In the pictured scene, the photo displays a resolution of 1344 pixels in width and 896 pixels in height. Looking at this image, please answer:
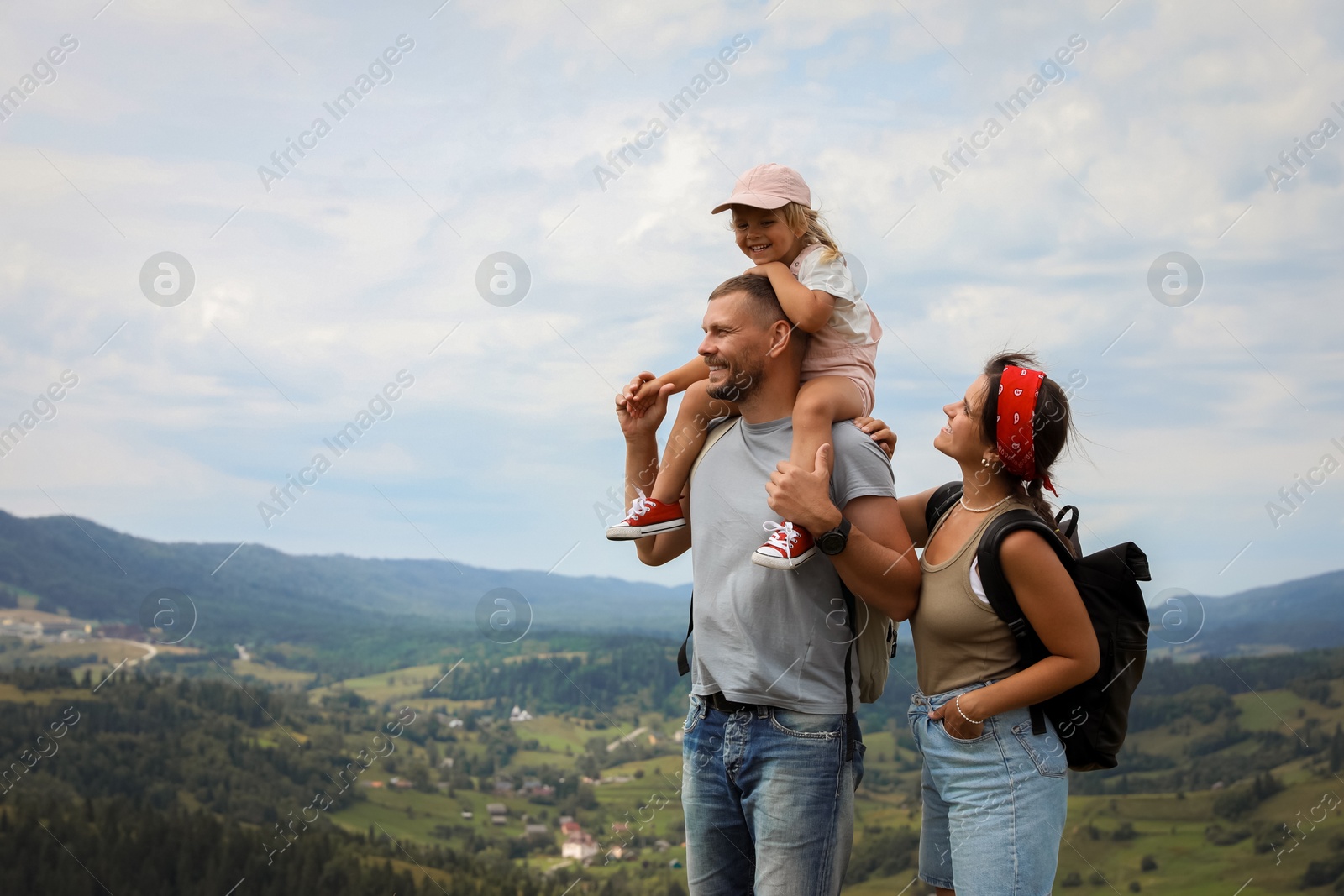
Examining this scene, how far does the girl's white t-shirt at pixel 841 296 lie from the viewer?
12.3 ft

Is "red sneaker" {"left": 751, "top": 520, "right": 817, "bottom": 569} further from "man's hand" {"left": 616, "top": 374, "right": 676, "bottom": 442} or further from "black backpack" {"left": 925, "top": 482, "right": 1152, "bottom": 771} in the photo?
"man's hand" {"left": 616, "top": 374, "right": 676, "bottom": 442}

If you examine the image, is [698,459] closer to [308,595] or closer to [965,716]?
[965,716]

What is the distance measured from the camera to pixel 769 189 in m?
4.09

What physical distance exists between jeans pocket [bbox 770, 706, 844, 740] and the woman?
27cm

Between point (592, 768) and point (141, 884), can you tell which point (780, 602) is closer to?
point (141, 884)

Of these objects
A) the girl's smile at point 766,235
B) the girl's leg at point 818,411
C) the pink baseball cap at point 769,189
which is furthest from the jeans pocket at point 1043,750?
the pink baseball cap at point 769,189

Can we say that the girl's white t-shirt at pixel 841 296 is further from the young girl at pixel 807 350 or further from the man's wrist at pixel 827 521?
the man's wrist at pixel 827 521

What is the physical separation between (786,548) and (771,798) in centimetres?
81

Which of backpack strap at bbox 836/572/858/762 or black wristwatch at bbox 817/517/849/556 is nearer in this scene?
black wristwatch at bbox 817/517/849/556

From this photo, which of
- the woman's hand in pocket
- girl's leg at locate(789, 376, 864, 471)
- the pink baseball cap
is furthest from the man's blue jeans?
the pink baseball cap

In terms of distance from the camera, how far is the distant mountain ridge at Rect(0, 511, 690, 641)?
115938mm

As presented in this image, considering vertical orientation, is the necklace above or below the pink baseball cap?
below

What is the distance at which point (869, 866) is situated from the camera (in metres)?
52.3

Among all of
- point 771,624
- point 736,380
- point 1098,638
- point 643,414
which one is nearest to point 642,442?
point 643,414
